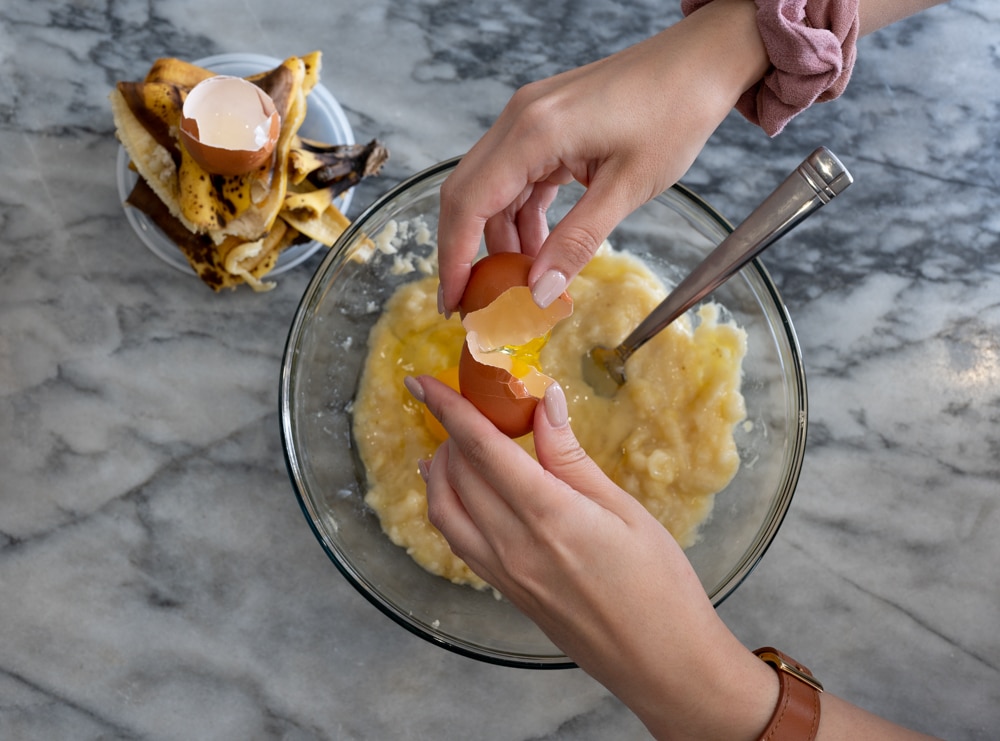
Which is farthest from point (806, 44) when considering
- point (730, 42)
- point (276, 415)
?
point (276, 415)

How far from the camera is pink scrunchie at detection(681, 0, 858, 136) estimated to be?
1396 millimetres

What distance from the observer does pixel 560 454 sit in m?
1.37

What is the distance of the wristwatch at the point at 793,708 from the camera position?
1493mm

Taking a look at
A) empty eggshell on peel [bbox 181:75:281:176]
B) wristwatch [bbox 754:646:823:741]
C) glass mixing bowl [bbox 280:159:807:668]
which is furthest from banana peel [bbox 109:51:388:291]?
wristwatch [bbox 754:646:823:741]

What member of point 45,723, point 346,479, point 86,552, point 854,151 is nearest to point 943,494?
point 854,151

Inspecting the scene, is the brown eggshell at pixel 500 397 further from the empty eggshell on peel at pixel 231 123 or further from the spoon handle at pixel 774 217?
the empty eggshell on peel at pixel 231 123

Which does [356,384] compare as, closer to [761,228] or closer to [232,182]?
[232,182]

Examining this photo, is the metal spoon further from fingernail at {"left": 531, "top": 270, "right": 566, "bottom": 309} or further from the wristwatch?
the wristwatch

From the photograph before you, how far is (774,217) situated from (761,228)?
3 centimetres

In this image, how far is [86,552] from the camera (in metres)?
1.97

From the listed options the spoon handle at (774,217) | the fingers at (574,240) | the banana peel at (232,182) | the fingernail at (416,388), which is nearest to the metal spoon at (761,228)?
the spoon handle at (774,217)

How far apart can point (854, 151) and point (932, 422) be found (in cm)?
72

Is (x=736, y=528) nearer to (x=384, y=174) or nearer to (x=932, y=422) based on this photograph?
(x=932, y=422)

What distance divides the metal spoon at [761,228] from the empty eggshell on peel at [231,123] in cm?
93
